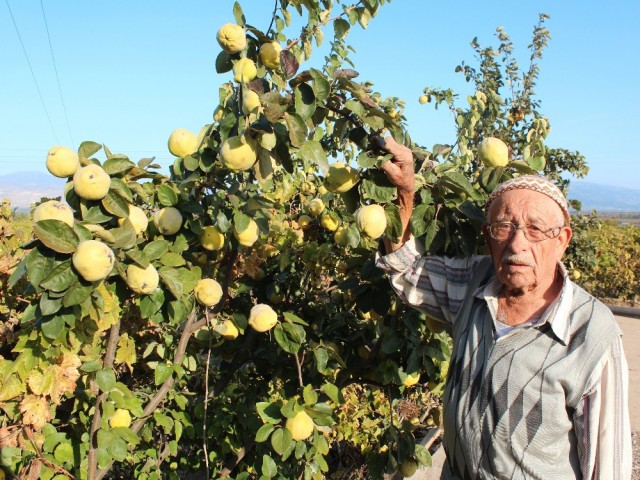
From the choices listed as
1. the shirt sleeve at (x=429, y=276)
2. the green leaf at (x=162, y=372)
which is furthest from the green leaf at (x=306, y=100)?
the green leaf at (x=162, y=372)

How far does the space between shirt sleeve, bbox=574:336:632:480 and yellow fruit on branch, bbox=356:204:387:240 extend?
0.59m

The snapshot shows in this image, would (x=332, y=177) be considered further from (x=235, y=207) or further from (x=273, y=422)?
(x=273, y=422)

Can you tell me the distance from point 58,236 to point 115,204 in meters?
0.18

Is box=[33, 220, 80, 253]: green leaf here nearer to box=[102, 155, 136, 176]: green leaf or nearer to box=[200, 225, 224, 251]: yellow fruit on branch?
box=[102, 155, 136, 176]: green leaf

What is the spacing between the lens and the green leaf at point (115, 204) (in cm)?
131

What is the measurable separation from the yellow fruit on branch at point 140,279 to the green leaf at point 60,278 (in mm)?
138

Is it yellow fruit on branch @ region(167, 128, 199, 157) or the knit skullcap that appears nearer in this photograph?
the knit skullcap

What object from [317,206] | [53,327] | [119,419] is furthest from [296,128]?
[317,206]

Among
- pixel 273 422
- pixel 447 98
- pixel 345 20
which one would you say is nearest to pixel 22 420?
pixel 273 422

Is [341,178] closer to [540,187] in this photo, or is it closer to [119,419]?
[540,187]

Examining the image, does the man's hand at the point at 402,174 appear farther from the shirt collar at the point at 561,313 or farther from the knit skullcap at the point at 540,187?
the shirt collar at the point at 561,313

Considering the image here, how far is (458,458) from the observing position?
→ 1395 millimetres

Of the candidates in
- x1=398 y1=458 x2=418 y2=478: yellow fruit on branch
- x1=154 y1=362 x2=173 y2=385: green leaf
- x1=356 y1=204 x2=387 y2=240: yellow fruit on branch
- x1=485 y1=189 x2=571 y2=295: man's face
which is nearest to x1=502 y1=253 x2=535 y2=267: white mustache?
x1=485 y1=189 x2=571 y2=295: man's face

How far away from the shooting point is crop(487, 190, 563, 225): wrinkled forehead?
136cm
